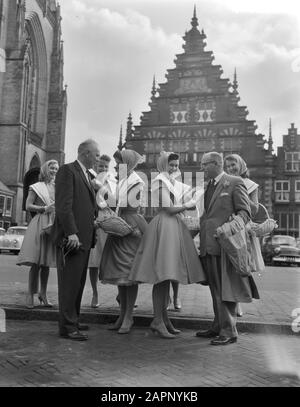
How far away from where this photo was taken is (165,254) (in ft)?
14.1

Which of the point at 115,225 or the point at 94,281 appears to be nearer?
the point at 115,225

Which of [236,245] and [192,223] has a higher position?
[192,223]

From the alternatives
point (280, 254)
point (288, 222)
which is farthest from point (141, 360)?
point (288, 222)

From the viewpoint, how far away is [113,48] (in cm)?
536

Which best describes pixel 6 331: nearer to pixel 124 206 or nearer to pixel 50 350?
pixel 50 350

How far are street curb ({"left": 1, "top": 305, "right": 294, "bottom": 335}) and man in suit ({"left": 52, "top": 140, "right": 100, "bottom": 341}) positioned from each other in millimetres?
643

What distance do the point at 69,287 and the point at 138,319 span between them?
1.11 m

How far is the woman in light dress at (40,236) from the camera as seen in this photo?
17.3 ft

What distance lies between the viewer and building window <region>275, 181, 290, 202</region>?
3891cm

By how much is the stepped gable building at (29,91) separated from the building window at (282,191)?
19.6 m

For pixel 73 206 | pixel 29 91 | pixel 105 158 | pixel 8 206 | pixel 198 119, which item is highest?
pixel 29 91

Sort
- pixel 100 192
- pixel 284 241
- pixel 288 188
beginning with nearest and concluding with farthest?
pixel 100 192
pixel 284 241
pixel 288 188

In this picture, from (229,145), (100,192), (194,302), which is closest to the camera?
(100,192)

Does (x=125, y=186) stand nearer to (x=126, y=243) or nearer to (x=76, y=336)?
(x=126, y=243)
